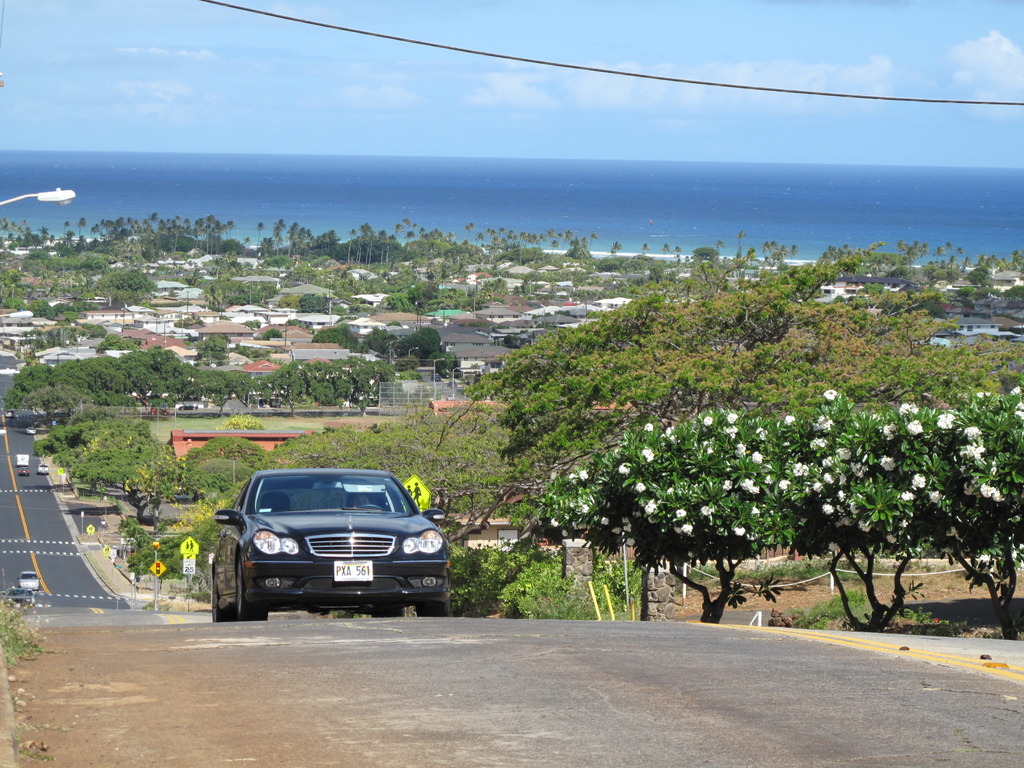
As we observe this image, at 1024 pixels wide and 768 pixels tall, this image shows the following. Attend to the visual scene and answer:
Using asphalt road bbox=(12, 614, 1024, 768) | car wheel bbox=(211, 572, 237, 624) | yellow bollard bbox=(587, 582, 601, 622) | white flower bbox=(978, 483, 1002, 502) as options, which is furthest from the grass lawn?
asphalt road bbox=(12, 614, 1024, 768)

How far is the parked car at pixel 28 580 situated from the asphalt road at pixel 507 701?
133 ft

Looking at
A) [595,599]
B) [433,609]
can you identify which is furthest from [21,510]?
[433,609]

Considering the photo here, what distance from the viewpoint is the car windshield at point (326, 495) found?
1149cm

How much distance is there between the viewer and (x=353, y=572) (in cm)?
1060

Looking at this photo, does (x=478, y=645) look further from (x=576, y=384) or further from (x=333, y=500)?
(x=576, y=384)

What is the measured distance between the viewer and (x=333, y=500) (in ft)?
37.9

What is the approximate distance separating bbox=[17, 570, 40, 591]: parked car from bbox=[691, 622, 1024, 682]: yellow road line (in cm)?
4047

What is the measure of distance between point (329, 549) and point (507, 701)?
12.8 feet

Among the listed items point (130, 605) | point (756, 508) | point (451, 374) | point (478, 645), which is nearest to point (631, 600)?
point (756, 508)

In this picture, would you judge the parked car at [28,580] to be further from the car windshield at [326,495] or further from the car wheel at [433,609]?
the car wheel at [433,609]

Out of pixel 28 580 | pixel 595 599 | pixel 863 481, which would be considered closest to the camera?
pixel 863 481

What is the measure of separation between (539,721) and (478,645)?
8.44 feet

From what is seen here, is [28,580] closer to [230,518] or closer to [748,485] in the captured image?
[230,518]

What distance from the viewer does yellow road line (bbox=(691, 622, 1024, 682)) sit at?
8336 mm
